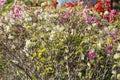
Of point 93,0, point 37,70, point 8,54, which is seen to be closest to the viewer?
point 37,70

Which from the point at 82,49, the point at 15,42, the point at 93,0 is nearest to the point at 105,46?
the point at 82,49

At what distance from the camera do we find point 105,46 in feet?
13.8

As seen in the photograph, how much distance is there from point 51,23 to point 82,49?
0.71 meters

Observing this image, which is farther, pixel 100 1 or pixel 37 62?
pixel 100 1

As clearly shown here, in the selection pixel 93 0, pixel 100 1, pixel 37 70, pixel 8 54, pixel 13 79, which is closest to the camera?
pixel 37 70

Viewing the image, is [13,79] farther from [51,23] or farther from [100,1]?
[100,1]

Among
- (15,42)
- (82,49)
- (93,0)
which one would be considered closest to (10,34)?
(15,42)

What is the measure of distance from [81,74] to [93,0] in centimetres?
635

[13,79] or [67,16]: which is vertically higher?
[67,16]

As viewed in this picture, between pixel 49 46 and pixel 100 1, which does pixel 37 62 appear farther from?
pixel 100 1

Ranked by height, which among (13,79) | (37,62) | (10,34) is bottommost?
(13,79)

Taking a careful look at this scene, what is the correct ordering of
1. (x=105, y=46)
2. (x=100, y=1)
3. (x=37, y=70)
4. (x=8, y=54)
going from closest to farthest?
(x=105, y=46), (x=37, y=70), (x=8, y=54), (x=100, y=1)

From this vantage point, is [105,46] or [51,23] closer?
[105,46]

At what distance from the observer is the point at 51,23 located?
491 cm
